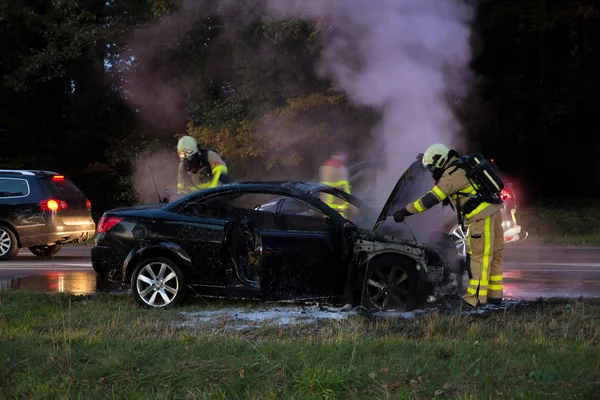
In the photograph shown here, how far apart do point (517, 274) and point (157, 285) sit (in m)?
5.48

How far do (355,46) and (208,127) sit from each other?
6.24 metres

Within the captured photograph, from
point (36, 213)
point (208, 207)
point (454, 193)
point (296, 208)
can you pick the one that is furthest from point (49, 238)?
point (454, 193)

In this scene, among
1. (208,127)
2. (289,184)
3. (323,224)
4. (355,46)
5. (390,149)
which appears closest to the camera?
(323,224)

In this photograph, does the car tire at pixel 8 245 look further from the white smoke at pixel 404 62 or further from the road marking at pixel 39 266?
the white smoke at pixel 404 62

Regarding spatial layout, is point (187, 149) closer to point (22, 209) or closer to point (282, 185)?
point (282, 185)

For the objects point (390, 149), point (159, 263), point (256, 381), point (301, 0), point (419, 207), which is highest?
point (301, 0)

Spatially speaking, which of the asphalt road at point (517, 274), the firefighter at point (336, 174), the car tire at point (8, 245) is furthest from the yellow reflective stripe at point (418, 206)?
the car tire at point (8, 245)

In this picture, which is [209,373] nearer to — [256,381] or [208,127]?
[256,381]

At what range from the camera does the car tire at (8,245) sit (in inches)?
539

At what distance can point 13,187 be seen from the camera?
545 inches

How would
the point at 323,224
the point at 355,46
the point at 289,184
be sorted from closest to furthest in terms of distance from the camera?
the point at 323,224 < the point at 289,184 < the point at 355,46

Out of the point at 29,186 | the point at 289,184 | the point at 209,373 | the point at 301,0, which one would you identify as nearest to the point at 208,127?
the point at 301,0

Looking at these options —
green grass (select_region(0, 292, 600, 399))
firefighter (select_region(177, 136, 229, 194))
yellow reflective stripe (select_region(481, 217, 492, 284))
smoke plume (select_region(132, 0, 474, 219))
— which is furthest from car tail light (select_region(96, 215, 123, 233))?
smoke plume (select_region(132, 0, 474, 219))

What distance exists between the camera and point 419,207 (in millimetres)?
8094
